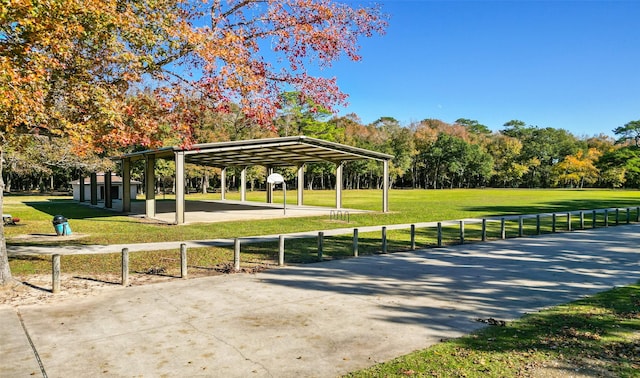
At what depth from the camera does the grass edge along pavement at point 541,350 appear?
5.03 metres

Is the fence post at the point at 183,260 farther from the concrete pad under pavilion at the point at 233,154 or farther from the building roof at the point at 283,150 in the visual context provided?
the building roof at the point at 283,150

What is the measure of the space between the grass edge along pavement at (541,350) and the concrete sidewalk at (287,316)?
0.33 m

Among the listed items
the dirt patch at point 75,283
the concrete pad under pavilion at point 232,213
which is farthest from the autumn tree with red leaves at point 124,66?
the concrete pad under pavilion at point 232,213

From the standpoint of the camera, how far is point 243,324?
6.86 metres

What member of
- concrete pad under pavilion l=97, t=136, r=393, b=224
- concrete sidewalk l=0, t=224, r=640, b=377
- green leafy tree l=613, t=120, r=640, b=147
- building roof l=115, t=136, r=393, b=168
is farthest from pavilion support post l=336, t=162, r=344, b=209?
green leafy tree l=613, t=120, r=640, b=147

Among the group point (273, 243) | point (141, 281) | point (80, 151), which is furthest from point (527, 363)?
point (273, 243)

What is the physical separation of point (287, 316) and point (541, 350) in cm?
376

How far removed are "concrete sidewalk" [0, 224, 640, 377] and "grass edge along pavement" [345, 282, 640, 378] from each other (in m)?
0.33

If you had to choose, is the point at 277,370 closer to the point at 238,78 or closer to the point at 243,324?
the point at 243,324

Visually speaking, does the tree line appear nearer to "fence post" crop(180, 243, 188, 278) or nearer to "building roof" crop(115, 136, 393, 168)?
"building roof" crop(115, 136, 393, 168)

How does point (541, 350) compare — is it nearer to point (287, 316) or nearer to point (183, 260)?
point (287, 316)

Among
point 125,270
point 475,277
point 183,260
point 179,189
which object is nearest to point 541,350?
point 475,277

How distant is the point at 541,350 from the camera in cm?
566

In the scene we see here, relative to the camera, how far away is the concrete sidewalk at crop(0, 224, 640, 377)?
5.43m
